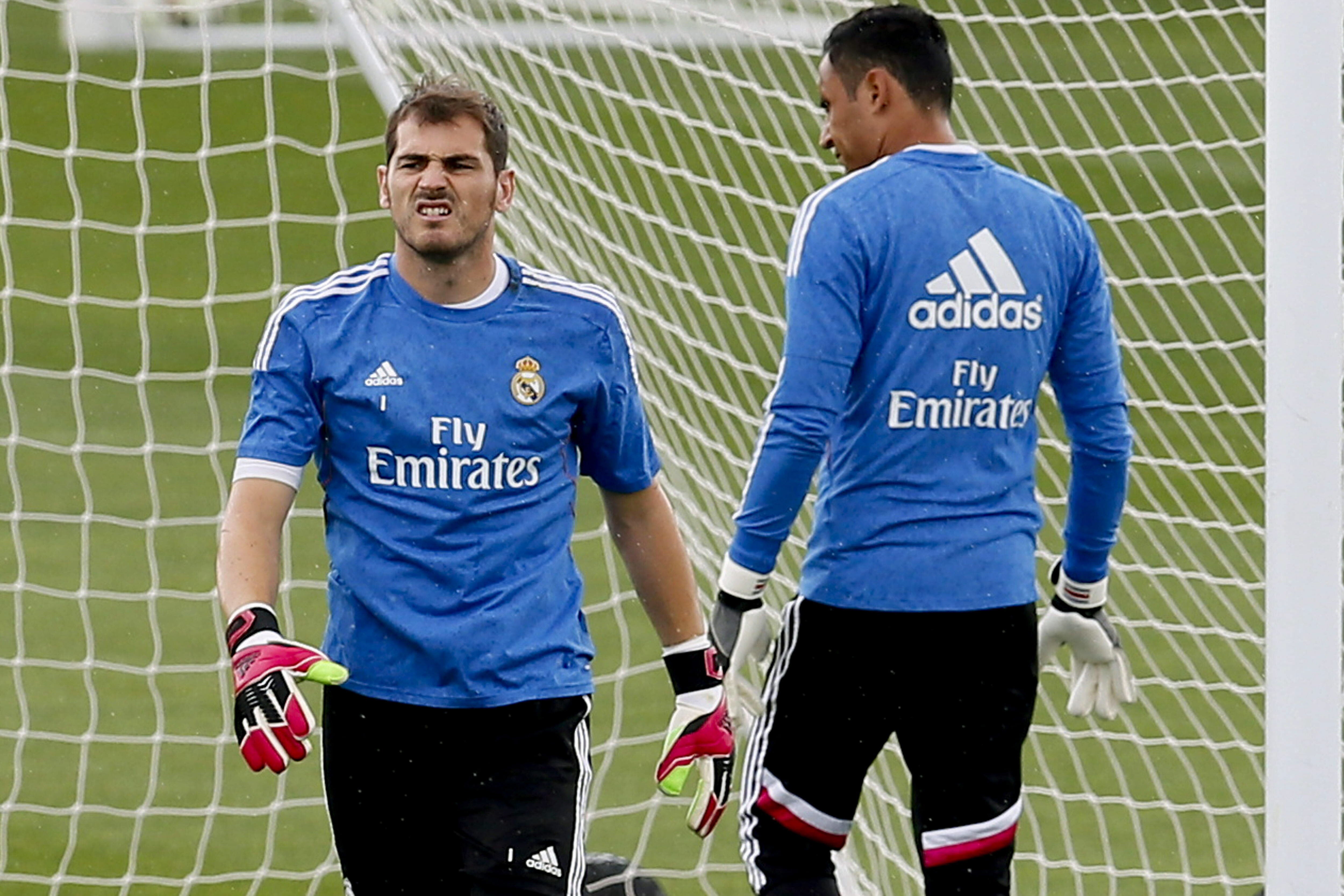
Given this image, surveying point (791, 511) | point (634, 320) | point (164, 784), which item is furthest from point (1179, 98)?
point (791, 511)

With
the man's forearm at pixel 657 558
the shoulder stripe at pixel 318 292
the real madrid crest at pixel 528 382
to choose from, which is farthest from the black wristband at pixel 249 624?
the man's forearm at pixel 657 558

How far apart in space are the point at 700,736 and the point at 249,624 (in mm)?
835

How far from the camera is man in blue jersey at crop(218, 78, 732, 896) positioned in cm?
306

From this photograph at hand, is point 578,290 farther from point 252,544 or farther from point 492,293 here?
point 252,544

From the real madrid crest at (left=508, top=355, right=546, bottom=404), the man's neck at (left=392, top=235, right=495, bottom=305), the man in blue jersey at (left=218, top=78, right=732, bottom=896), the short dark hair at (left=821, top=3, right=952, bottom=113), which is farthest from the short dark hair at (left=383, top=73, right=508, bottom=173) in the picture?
the short dark hair at (left=821, top=3, right=952, bottom=113)

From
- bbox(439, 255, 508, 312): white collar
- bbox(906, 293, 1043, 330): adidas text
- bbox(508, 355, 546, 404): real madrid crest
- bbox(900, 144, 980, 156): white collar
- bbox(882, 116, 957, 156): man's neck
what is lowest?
bbox(508, 355, 546, 404): real madrid crest

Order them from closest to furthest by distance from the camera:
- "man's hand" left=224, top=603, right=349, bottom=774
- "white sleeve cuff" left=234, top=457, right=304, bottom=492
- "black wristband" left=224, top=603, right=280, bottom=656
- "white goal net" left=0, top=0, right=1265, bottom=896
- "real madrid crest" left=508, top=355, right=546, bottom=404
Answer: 1. "man's hand" left=224, top=603, right=349, bottom=774
2. "black wristband" left=224, top=603, right=280, bottom=656
3. "white sleeve cuff" left=234, top=457, right=304, bottom=492
4. "real madrid crest" left=508, top=355, right=546, bottom=404
5. "white goal net" left=0, top=0, right=1265, bottom=896

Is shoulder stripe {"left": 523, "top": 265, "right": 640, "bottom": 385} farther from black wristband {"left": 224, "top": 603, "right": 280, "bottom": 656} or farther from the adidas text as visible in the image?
black wristband {"left": 224, "top": 603, "right": 280, "bottom": 656}

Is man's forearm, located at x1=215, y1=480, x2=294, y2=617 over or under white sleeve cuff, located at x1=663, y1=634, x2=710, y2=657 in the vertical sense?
over

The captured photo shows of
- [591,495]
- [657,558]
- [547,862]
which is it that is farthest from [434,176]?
[591,495]

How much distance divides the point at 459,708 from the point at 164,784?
246 centimetres

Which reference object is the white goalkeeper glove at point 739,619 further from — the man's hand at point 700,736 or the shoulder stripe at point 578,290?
the shoulder stripe at point 578,290

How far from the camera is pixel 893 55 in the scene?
340 cm

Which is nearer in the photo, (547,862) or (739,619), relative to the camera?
(547,862)
